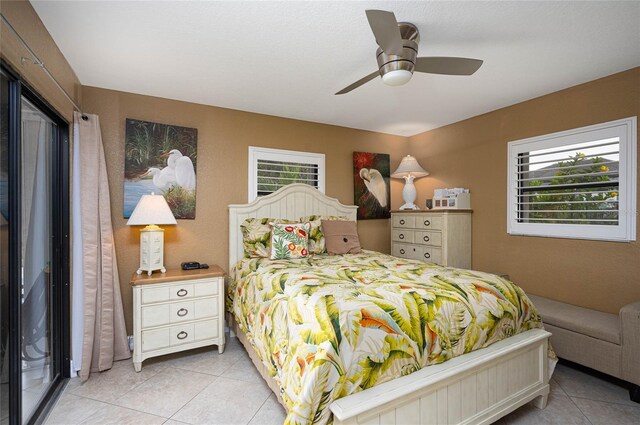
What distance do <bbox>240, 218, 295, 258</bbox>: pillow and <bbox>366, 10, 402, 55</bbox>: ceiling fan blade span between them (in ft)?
6.69

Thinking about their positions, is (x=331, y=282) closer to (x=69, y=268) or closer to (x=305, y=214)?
(x=305, y=214)

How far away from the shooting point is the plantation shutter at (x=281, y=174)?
3.59 m

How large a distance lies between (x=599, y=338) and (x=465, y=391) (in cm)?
142

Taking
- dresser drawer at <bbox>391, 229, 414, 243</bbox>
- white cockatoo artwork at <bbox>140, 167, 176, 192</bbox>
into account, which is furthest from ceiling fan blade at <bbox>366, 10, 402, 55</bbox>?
dresser drawer at <bbox>391, 229, 414, 243</bbox>

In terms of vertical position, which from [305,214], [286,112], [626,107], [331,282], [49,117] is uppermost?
[286,112]

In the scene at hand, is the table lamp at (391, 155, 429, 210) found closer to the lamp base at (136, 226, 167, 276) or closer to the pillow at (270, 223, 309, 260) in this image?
the pillow at (270, 223, 309, 260)

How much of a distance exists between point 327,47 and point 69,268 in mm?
2613

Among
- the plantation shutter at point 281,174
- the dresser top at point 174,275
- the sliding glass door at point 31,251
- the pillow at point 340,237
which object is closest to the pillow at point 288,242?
the pillow at point 340,237

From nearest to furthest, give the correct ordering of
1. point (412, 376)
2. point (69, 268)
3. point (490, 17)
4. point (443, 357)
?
point (412, 376) → point (443, 357) → point (490, 17) → point (69, 268)

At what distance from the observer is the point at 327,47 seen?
85.4 inches

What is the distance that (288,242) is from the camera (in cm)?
303

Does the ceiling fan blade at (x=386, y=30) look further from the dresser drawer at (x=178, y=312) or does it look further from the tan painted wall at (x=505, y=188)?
the dresser drawer at (x=178, y=312)

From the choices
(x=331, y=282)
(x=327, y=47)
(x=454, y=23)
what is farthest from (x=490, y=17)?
(x=331, y=282)

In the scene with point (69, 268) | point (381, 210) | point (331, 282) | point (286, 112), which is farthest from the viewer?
point (381, 210)
